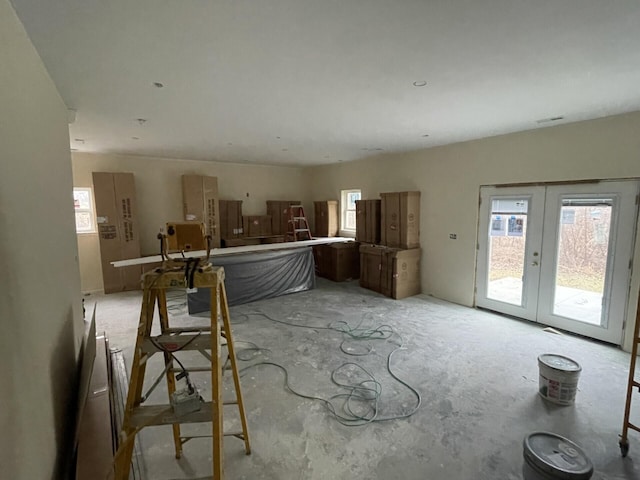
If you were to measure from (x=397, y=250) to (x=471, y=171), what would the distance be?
1654 millimetres

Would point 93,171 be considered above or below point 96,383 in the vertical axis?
above

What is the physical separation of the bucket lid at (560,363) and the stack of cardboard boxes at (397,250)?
Result: 2618mm

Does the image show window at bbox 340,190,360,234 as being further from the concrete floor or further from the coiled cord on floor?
the coiled cord on floor

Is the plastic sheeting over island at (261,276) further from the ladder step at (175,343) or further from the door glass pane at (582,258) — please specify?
the door glass pane at (582,258)

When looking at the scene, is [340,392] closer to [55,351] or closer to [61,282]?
[55,351]

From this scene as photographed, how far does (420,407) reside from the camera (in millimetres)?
2447

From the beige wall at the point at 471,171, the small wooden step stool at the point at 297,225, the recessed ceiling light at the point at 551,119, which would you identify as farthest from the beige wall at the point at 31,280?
the small wooden step stool at the point at 297,225

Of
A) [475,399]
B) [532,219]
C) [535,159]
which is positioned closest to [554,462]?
[475,399]

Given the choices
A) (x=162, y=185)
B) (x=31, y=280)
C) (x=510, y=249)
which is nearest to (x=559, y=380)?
(x=510, y=249)

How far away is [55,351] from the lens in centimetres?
181

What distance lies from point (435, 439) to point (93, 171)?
21.4 ft

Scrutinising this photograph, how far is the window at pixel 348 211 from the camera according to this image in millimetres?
7238

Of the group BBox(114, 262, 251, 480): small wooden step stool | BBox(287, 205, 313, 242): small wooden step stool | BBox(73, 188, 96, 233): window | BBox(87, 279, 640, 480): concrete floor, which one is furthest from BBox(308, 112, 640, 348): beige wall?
BBox(73, 188, 96, 233): window

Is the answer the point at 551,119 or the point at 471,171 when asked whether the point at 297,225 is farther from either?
the point at 551,119
